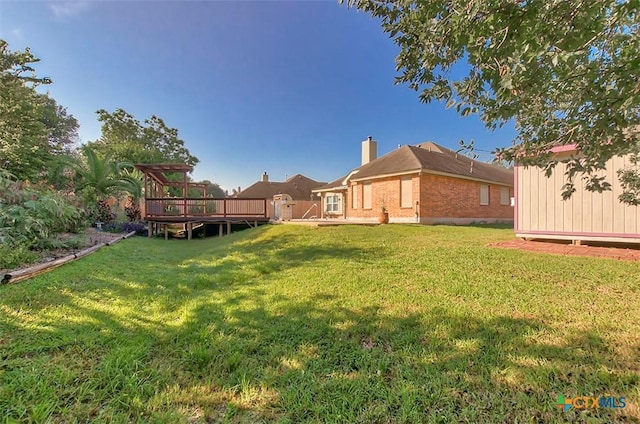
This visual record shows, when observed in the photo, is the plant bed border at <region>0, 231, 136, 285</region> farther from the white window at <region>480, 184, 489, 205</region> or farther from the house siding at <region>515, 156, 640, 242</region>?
the white window at <region>480, 184, 489, 205</region>

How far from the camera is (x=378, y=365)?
2260 mm

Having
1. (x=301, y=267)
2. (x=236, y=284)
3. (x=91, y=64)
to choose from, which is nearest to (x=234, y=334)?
(x=236, y=284)

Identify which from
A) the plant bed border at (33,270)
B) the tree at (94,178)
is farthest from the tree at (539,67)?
the tree at (94,178)

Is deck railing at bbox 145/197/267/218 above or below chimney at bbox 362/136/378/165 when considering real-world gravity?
below

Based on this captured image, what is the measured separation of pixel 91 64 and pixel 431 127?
16.6 metres

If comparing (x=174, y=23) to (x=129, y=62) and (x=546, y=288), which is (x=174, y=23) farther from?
(x=546, y=288)

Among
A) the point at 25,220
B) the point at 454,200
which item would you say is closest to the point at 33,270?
the point at 25,220

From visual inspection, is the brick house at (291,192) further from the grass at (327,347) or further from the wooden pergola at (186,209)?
the grass at (327,347)

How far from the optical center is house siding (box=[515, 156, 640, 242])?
604 centimetres

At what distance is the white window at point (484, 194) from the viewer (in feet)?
53.8

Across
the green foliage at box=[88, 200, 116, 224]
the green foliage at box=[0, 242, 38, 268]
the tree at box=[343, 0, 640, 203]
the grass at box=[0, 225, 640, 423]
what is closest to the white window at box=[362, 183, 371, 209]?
the grass at box=[0, 225, 640, 423]

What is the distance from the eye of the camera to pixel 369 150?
2078cm

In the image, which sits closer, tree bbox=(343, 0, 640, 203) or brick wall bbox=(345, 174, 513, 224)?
tree bbox=(343, 0, 640, 203)

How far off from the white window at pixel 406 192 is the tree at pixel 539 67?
11.5 metres
